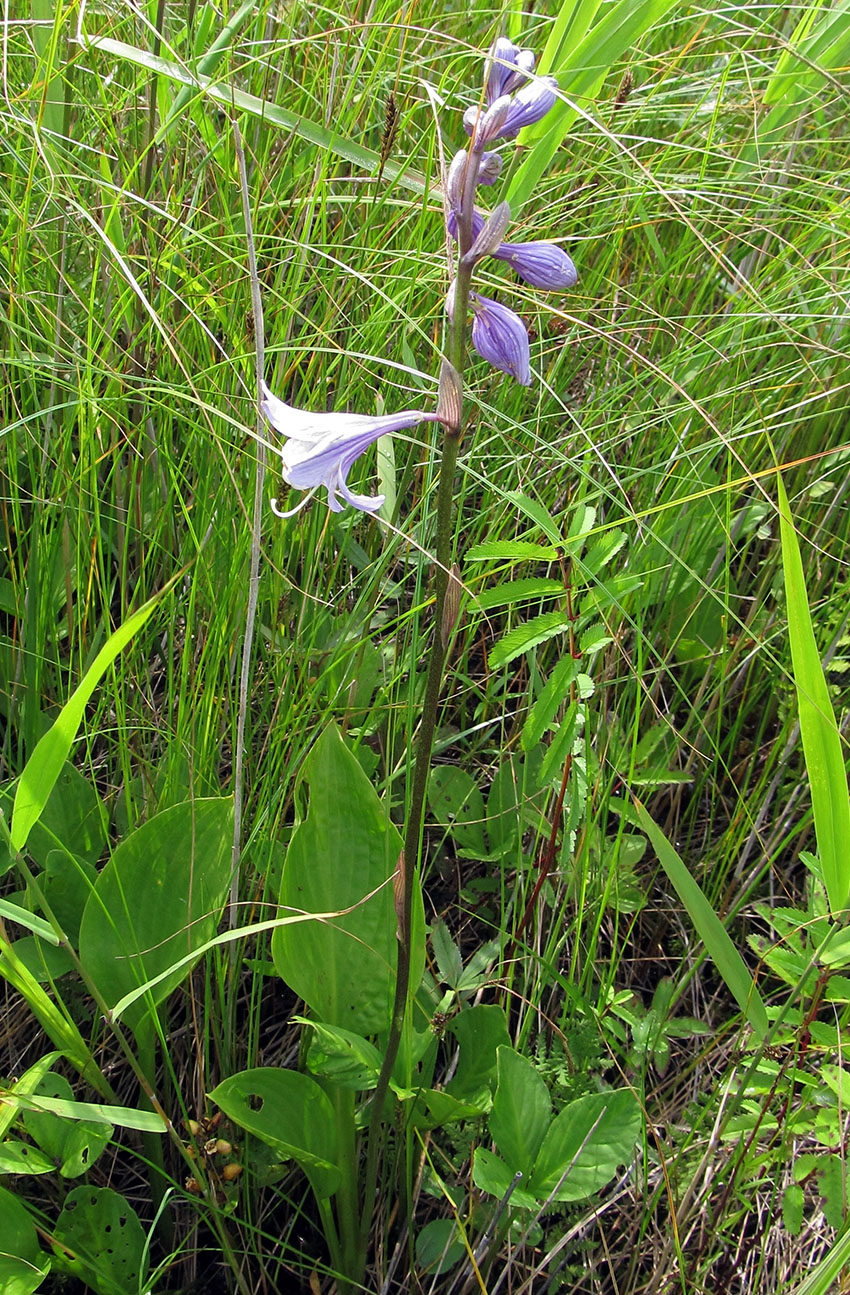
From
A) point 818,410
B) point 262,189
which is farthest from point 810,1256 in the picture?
point 262,189

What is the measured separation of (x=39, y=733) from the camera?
1.53 m

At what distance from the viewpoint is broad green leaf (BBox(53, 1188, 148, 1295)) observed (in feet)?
4.26

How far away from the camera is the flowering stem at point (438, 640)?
93 centimetres

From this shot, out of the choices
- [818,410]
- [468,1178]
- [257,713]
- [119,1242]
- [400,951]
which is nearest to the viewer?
[400,951]

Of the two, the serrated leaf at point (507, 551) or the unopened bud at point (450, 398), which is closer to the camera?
the unopened bud at point (450, 398)

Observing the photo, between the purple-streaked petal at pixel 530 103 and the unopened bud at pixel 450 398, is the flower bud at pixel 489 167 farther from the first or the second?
the unopened bud at pixel 450 398

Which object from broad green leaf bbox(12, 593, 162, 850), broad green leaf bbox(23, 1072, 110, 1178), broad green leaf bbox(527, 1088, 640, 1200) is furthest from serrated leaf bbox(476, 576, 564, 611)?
broad green leaf bbox(23, 1072, 110, 1178)

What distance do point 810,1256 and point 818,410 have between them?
5.42ft

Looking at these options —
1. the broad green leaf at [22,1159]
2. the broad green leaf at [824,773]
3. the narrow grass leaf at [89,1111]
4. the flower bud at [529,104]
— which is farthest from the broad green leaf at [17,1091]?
the flower bud at [529,104]

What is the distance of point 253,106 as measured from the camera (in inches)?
61.9

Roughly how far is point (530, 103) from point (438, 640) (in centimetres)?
56

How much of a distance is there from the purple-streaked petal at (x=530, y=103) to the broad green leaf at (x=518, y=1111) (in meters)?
1.12

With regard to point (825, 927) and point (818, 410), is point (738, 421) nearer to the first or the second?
point (818, 410)

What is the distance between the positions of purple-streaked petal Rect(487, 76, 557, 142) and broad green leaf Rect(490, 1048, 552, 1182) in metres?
1.12
